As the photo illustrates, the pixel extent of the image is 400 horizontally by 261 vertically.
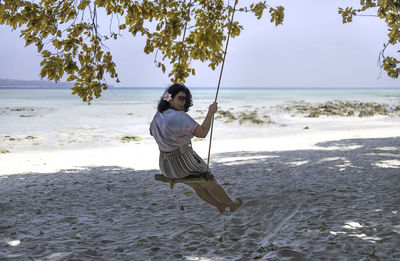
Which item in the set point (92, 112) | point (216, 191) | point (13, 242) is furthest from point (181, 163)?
point (92, 112)

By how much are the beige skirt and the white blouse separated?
69 mm

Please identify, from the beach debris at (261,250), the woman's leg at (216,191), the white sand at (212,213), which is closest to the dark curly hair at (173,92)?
the woman's leg at (216,191)

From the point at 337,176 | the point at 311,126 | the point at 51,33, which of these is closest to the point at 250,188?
the point at 337,176

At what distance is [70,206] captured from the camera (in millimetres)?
5840

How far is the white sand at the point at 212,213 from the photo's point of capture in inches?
152

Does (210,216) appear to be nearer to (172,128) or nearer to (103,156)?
(172,128)

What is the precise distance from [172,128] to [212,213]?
180 cm

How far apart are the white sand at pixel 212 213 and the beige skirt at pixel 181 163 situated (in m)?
0.78

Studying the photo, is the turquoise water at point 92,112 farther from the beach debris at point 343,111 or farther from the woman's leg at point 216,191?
the beach debris at point 343,111

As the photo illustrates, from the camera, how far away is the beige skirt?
159 inches

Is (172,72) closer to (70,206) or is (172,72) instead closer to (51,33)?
(51,33)

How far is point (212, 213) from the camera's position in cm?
527

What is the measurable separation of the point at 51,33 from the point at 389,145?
396 inches

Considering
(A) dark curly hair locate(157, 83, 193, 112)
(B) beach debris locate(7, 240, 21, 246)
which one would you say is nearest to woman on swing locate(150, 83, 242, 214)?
(A) dark curly hair locate(157, 83, 193, 112)
